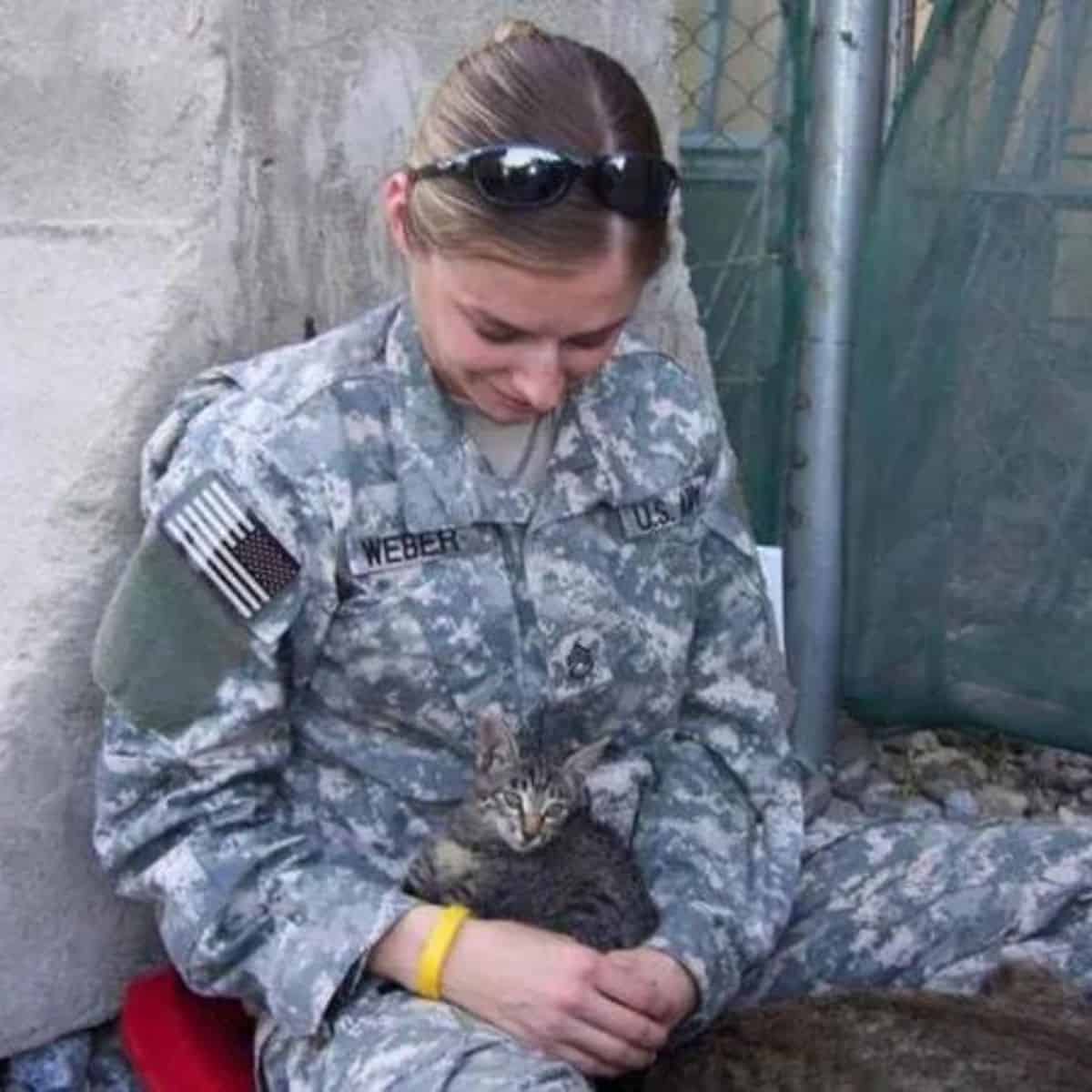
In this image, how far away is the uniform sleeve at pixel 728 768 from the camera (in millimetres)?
2430

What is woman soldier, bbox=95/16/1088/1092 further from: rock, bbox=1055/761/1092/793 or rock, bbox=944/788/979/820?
rock, bbox=1055/761/1092/793

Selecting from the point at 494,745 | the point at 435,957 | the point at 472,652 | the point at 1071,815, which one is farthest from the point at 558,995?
the point at 1071,815

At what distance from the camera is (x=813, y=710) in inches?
153

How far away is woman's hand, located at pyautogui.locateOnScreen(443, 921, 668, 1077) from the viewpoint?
6.93 feet

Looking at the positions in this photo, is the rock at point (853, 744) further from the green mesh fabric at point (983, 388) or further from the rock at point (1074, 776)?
the rock at point (1074, 776)

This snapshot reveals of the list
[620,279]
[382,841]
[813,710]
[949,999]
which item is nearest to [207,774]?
[382,841]

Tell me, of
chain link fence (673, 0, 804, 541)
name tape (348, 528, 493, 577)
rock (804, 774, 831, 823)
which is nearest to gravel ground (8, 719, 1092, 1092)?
rock (804, 774, 831, 823)

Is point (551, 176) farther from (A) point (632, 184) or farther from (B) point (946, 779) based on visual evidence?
(B) point (946, 779)

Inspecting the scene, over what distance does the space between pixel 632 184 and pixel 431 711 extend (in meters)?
0.60

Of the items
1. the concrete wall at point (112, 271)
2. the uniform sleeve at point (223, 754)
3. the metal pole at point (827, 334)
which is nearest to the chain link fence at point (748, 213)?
the metal pole at point (827, 334)

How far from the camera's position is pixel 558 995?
6.94 feet

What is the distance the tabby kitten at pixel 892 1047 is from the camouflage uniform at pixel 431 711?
0.21ft

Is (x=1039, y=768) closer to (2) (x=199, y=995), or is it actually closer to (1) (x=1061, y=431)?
(1) (x=1061, y=431)

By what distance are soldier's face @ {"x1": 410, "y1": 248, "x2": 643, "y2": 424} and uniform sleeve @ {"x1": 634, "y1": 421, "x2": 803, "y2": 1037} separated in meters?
0.39
